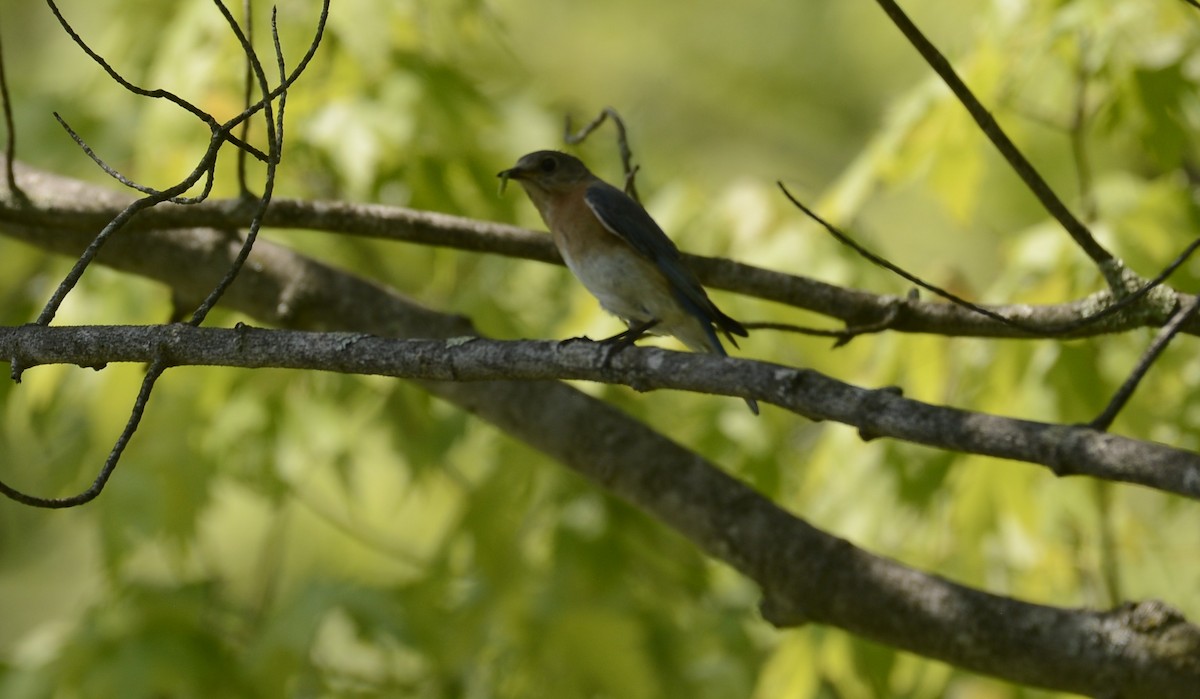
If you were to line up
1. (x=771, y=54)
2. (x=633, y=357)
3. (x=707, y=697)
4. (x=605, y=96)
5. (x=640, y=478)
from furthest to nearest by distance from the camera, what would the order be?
(x=771, y=54) < (x=605, y=96) < (x=707, y=697) < (x=640, y=478) < (x=633, y=357)

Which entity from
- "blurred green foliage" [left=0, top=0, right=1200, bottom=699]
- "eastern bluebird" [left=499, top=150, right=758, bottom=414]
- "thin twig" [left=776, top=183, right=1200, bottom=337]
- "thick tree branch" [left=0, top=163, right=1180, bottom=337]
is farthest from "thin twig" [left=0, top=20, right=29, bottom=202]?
"thin twig" [left=776, top=183, right=1200, bottom=337]

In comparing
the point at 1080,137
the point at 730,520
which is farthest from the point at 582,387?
the point at 1080,137

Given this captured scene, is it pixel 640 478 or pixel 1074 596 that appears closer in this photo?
pixel 640 478

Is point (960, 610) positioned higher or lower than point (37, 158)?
lower

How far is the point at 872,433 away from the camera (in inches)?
74.0

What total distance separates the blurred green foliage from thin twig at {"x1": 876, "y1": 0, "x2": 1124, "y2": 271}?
852mm

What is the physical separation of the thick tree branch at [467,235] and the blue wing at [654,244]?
0.52 feet

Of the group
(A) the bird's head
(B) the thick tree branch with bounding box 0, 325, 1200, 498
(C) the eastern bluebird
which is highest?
(A) the bird's head

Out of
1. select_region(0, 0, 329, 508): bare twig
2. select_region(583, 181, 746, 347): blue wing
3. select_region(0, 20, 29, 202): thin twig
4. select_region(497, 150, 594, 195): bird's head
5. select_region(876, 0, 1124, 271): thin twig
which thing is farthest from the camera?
select_region(497, 150, 594, 195): bird's head

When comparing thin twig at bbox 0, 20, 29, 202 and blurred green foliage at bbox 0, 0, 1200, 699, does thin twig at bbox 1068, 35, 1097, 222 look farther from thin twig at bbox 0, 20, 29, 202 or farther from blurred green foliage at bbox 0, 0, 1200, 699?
thin twig at bbox 0, 20, 29, 202

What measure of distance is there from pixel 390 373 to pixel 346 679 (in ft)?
7.34

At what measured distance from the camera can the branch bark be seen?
2713mm

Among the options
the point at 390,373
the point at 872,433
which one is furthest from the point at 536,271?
the point at 872,433

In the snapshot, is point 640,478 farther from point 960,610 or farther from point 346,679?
point 346,679
